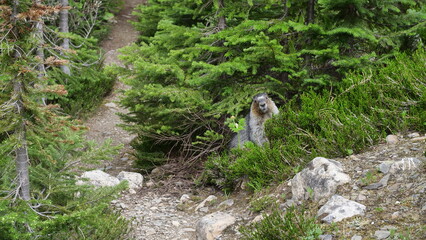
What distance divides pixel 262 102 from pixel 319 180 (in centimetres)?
209

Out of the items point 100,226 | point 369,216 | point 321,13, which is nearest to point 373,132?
point 369,216

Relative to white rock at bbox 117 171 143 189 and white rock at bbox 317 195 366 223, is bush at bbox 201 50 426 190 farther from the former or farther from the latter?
white rock at bbox 117 171 143 189

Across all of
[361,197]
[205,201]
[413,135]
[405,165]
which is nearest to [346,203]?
[361,197]

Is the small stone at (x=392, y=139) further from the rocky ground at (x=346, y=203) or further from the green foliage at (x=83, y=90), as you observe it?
the green foliage at (x=83, y=90)

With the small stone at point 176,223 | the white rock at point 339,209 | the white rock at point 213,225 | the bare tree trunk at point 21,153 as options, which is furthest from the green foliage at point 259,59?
the bare tree trunk at point 21,153

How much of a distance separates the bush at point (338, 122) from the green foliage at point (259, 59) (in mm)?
175

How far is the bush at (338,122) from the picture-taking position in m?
5.82

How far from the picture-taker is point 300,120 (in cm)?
662

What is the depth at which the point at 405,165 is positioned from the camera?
15.8 feet

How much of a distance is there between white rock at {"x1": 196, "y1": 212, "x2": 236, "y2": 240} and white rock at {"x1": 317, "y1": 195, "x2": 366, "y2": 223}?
1.29 meters

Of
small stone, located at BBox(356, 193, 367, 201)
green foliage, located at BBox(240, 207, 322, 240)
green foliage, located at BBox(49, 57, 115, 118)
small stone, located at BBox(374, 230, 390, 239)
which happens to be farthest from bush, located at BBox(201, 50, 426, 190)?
green foliage, located at BBox(49, 57, 115, 118)

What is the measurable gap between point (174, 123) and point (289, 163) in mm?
2634

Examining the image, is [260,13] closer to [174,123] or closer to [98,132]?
[174,123]

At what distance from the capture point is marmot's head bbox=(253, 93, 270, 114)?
6930 mm
